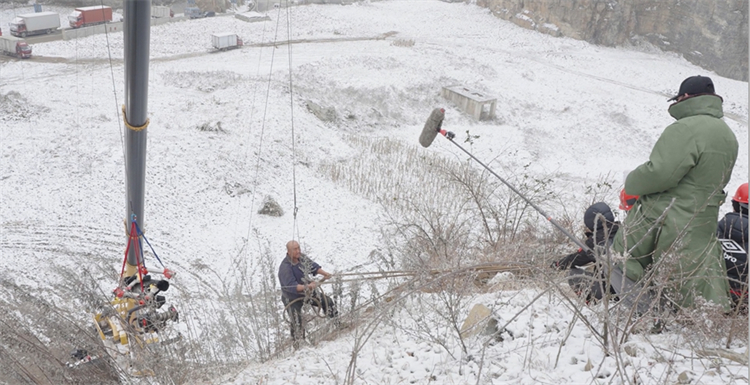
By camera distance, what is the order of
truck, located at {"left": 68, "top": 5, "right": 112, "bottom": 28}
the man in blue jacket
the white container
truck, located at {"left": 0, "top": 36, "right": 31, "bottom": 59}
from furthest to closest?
truck, located at {"left": 68, "top": 5, "right": 112, "bottom": 28} → the white container → truck, located at {"left": 0, "top": 36, "right": 31, "bottom": 59} → the man in blue jacket

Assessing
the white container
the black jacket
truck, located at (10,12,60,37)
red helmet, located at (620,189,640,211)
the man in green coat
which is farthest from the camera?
the white container

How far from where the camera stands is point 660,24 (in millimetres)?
31656

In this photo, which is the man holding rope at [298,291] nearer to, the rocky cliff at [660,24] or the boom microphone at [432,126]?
the boom microphone at [432,126]

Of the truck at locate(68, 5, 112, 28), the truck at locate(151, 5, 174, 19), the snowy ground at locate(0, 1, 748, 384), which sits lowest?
the snowy ground at locate(0, 1, 748, 384)

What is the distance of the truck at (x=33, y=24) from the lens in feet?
82.0

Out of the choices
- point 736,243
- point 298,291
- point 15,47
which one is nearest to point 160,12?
point 15,47

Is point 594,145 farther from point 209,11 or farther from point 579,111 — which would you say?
point 209,11

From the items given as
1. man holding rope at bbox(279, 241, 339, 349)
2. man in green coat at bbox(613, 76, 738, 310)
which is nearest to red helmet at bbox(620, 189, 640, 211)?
man in green coat at bbox(613, 76, 738, 310)

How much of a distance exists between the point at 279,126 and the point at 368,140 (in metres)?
2.79

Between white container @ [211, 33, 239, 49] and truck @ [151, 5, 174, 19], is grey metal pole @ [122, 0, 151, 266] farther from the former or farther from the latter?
truck @ [151, 5, 174, 19]

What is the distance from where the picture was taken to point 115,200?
12.6 meters

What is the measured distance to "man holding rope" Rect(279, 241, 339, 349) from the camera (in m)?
5.86

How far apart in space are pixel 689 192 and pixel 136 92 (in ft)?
14.8

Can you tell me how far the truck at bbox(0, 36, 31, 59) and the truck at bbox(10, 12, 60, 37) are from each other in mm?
3457
